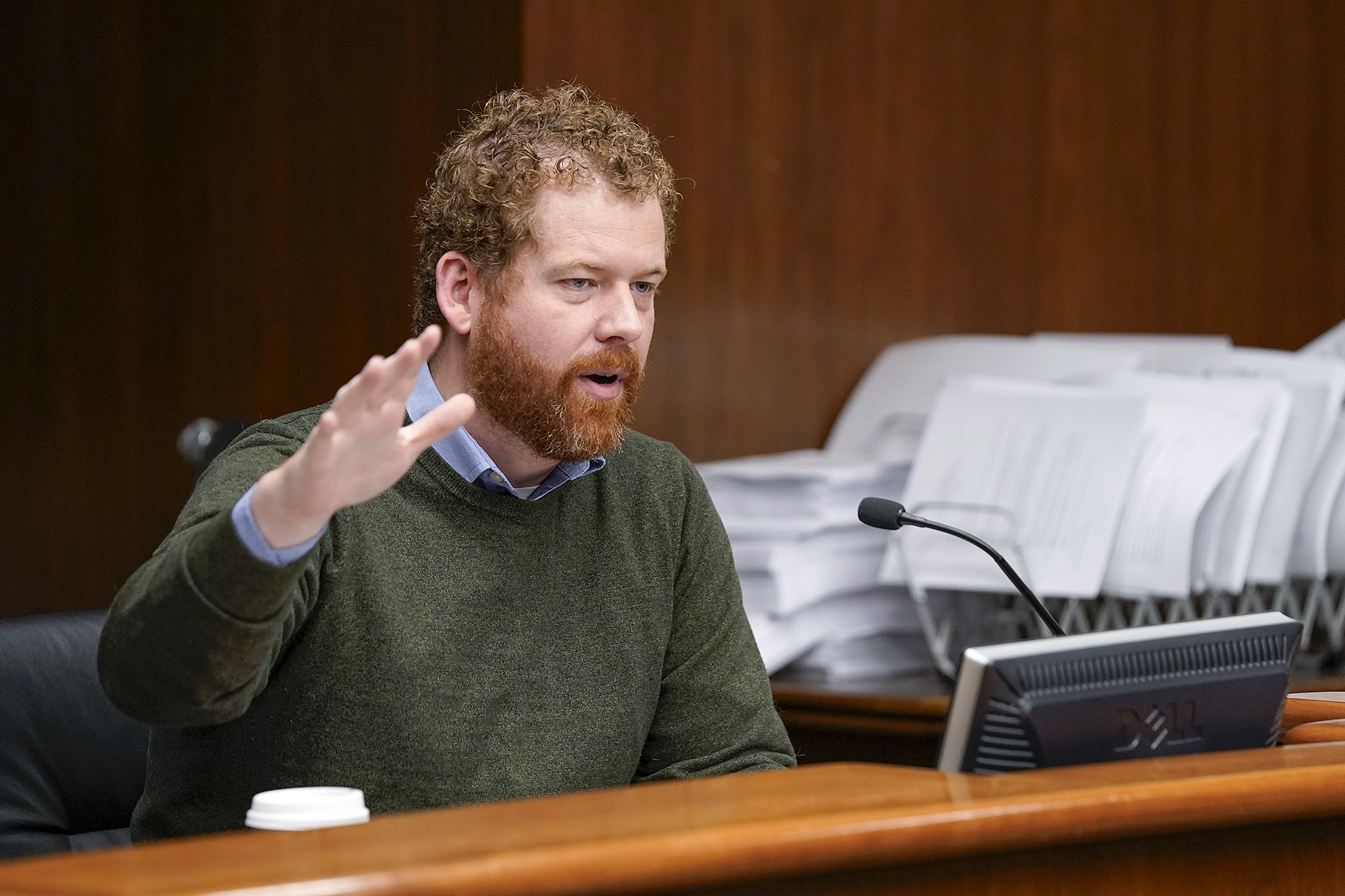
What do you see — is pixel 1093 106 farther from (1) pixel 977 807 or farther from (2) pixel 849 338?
(1) pixel 977 807

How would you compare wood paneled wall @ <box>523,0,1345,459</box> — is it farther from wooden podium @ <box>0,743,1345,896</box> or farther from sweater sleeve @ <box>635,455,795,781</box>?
wooden podium @ <box>0,743,1345,896</box>

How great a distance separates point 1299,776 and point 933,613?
1.18 m

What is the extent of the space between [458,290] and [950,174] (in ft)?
4.31

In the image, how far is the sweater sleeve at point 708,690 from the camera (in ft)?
5.17

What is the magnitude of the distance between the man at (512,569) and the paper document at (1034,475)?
53 centimetres

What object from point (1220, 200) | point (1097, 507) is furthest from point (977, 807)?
point (1220, 200)

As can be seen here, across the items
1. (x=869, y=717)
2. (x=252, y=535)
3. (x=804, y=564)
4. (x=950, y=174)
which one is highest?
(x=950, y=174)

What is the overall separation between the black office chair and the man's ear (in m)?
Answer: 0.45

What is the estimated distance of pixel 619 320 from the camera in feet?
4.96

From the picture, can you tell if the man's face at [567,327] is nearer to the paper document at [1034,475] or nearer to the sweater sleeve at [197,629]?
the sweater sleeve at [197,629]

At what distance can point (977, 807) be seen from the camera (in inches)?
36.6

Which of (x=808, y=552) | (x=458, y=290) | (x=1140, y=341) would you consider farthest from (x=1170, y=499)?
(x=458, y=290)

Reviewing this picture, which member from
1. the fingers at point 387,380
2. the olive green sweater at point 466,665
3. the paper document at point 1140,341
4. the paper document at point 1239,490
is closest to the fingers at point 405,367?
the fingers at point 387,380

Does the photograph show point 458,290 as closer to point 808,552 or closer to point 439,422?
point 439,422
